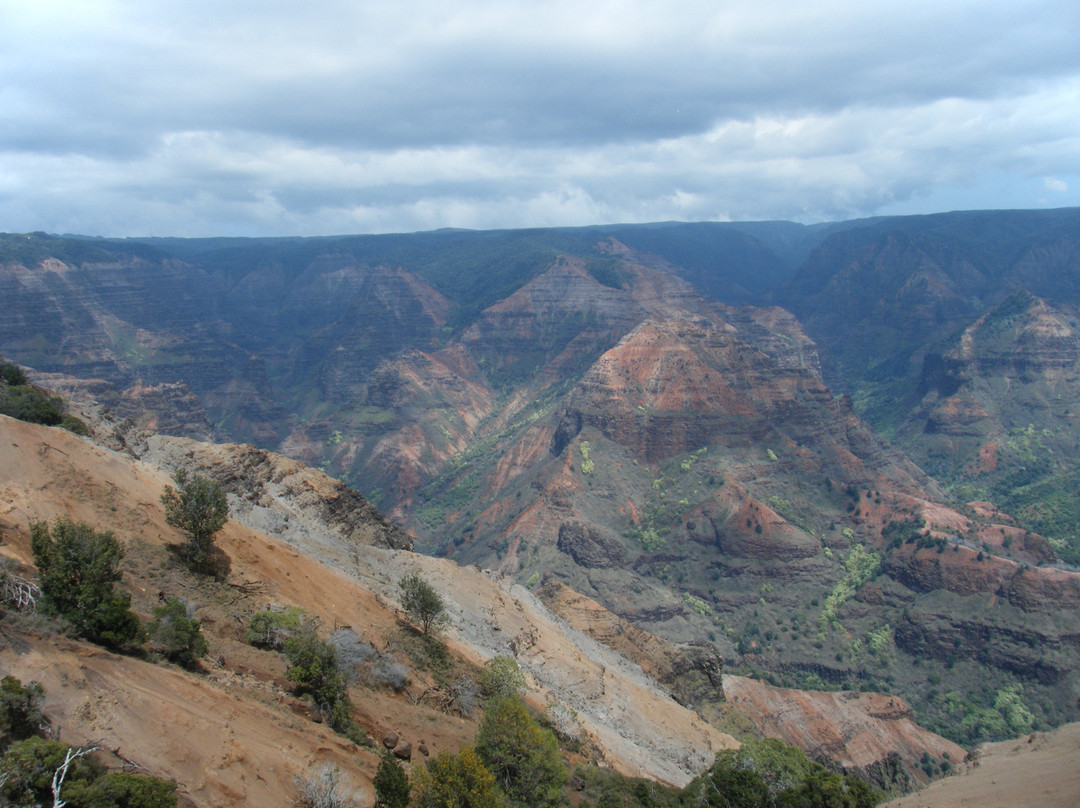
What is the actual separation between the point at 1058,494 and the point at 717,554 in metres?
82.8

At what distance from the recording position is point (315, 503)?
6266 cm

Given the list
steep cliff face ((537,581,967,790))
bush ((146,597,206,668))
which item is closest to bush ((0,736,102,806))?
bush ((146,597,206,668))

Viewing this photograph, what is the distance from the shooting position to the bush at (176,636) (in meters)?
27.0

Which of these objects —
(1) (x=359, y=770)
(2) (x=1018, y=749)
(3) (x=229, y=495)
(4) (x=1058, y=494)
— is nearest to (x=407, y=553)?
(3) (x=229, y=495)

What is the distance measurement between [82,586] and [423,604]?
20759mm

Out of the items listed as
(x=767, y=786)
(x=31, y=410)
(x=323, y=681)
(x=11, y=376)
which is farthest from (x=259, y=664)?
(x=11, y=376)

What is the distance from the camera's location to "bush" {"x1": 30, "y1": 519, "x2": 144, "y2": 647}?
2580 centimetres

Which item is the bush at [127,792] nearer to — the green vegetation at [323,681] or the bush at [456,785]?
the green vegetation at [323,681]

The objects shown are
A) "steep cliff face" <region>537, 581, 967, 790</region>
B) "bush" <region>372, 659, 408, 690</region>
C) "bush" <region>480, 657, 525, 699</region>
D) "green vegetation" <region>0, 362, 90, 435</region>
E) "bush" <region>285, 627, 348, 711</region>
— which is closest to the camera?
"bush" <region>285, 627, 348, 711</region>

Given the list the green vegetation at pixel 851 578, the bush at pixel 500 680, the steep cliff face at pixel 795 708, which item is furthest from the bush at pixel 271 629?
the green vegetation at pixel 851 578

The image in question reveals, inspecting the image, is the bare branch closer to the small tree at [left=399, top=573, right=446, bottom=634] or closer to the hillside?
the small tree at [left=399, top=573, right=446, bottom=634]

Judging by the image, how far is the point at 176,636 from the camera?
1068 inches

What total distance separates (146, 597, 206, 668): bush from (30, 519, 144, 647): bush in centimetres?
74

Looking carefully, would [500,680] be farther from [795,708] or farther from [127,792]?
[795,708]
